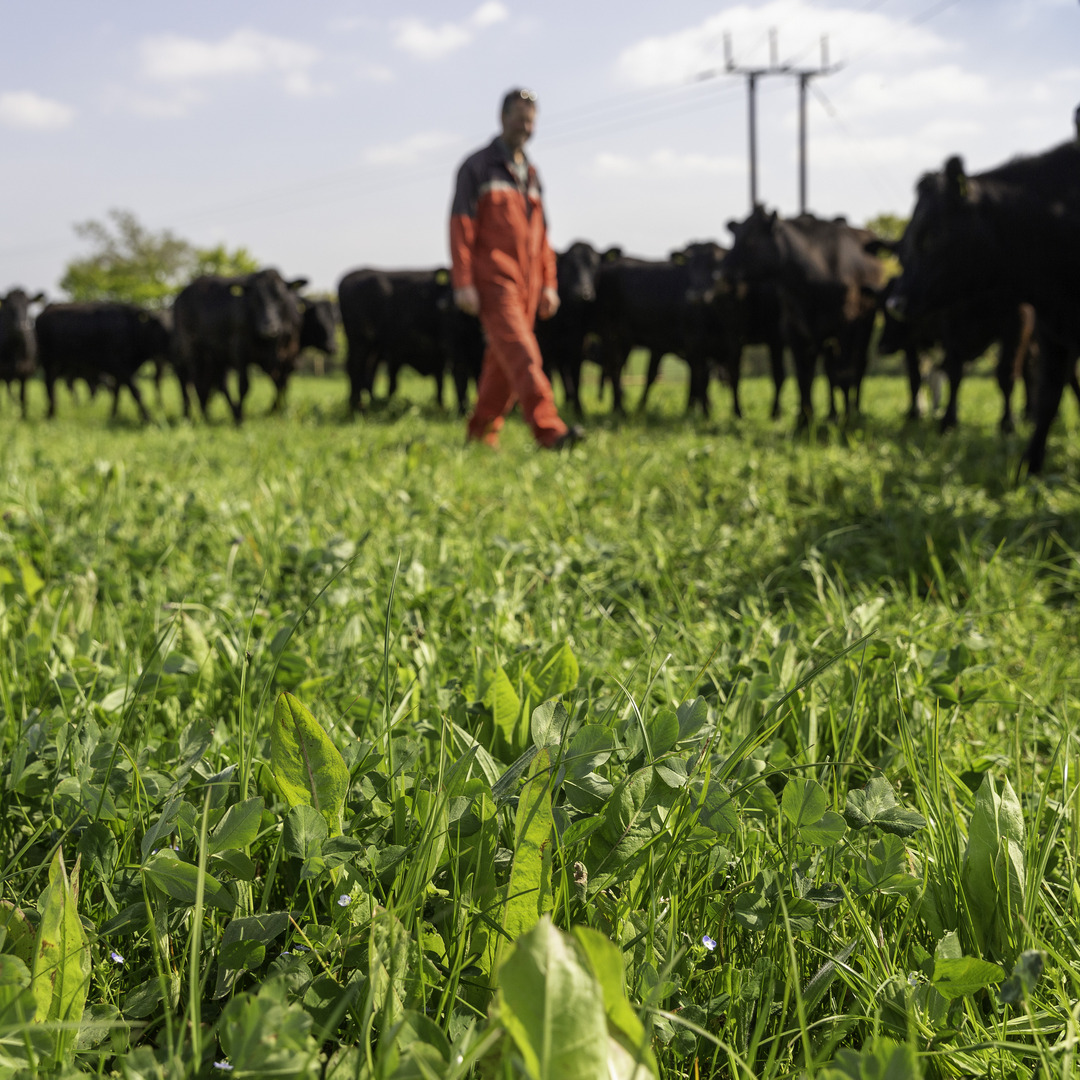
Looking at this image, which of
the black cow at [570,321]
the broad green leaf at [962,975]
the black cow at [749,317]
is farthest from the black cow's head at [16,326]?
the broad green leaf at [962,975]

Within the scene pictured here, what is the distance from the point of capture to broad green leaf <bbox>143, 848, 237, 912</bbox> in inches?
39.5

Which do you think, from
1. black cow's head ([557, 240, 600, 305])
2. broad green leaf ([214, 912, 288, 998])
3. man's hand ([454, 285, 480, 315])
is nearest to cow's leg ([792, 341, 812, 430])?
man's hand ([454, 285, 480, 315])

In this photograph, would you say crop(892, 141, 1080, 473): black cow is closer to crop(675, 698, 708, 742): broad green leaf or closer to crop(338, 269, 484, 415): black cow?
crop(675, 698, 708, 742): broad green leaf

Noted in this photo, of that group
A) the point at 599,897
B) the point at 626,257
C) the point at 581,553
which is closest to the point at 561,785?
the point at 599,897

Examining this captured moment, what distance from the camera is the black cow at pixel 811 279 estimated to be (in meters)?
7.91

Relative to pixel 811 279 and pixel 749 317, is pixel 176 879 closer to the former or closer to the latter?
pixel 811 279

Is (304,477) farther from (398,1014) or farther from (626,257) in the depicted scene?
(626,257)

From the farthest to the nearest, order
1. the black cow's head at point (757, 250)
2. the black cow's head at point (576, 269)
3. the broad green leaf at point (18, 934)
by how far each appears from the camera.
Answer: the black cow's head at point (576, 269) < the black cow's head at point (757, 250) < the broad green leaf at point (18, 934)

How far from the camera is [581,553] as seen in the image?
9.40 ft

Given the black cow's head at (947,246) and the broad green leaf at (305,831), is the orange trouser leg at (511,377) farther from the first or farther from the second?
the broad green leaf at (305,831)

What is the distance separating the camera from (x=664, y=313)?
11.1 m

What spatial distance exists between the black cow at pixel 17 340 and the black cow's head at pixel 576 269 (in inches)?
327

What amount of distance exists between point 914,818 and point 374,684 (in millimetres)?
1071

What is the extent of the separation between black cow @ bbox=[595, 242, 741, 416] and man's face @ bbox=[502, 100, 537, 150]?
13.6 ft
